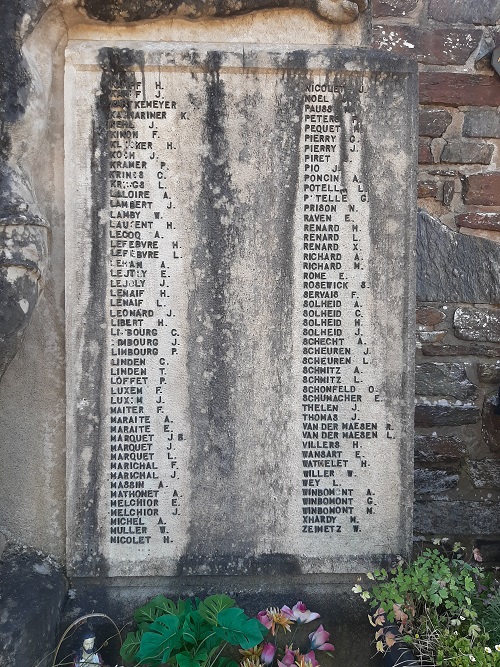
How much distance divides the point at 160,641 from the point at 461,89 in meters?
3.18

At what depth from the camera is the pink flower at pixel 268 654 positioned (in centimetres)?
206

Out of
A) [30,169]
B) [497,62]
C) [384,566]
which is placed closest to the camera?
[30,169]

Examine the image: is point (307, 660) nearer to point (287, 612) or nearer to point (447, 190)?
point (287, 612)

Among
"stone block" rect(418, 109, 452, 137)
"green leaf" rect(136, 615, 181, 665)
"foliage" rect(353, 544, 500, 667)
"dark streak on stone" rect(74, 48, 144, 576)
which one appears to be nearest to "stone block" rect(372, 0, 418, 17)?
"stone block" rect(418, 109, 452, 137)

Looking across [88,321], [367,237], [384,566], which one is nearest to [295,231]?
[367,237]

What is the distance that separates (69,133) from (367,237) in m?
1.15

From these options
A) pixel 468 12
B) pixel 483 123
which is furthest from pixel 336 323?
pixel 468 12

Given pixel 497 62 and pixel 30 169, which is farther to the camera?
pixel 497 62

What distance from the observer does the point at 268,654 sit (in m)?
2.07

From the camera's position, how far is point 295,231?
235cm

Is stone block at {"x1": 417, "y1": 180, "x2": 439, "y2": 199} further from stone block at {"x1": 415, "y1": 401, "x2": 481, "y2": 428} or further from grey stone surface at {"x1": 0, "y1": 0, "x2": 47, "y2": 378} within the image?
grey stone surface at {"x1": 0, "y1": 0, "x2": 47, "y2": 378}

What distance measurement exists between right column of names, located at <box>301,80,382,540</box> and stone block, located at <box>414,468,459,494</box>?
132 centimetres

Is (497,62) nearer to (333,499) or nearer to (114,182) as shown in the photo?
(114,182)

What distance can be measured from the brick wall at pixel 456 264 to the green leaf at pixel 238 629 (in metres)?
1.91
